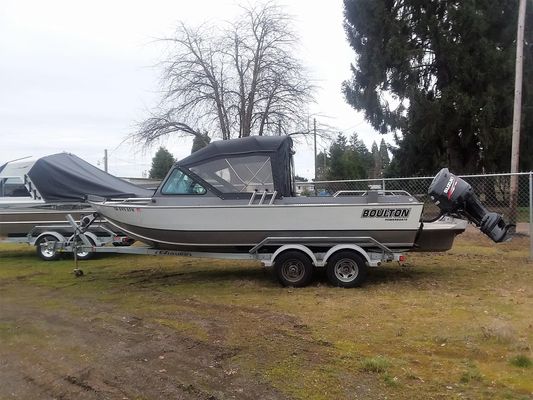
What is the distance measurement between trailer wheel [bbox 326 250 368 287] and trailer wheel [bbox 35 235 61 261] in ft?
23.4

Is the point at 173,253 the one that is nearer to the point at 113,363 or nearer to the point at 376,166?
the point at 113,363

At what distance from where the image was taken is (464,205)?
8109 millimetres

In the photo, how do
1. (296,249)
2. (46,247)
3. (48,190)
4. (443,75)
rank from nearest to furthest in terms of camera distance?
(296,249) < (48,190) < (46,247) < (443,75)

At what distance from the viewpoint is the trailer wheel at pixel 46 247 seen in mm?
12055

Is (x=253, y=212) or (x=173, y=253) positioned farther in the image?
(x=173, y=253)

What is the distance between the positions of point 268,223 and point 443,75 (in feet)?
58.9

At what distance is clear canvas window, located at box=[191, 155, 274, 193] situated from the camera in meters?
8.56

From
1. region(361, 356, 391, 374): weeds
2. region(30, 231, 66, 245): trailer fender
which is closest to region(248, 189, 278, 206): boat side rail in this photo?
region(361, 356, 391, 374): weeds

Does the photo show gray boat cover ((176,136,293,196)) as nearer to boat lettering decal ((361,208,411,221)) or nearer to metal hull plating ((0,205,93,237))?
boat lettering decal ((361,208,411,221))

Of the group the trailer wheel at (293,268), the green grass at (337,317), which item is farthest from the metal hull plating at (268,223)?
the green grass at (337,317)

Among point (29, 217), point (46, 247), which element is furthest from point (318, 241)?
point (29, 217)

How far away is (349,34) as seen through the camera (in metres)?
25.0

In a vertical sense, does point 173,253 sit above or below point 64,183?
below

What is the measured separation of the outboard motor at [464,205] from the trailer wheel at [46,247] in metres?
8.67
